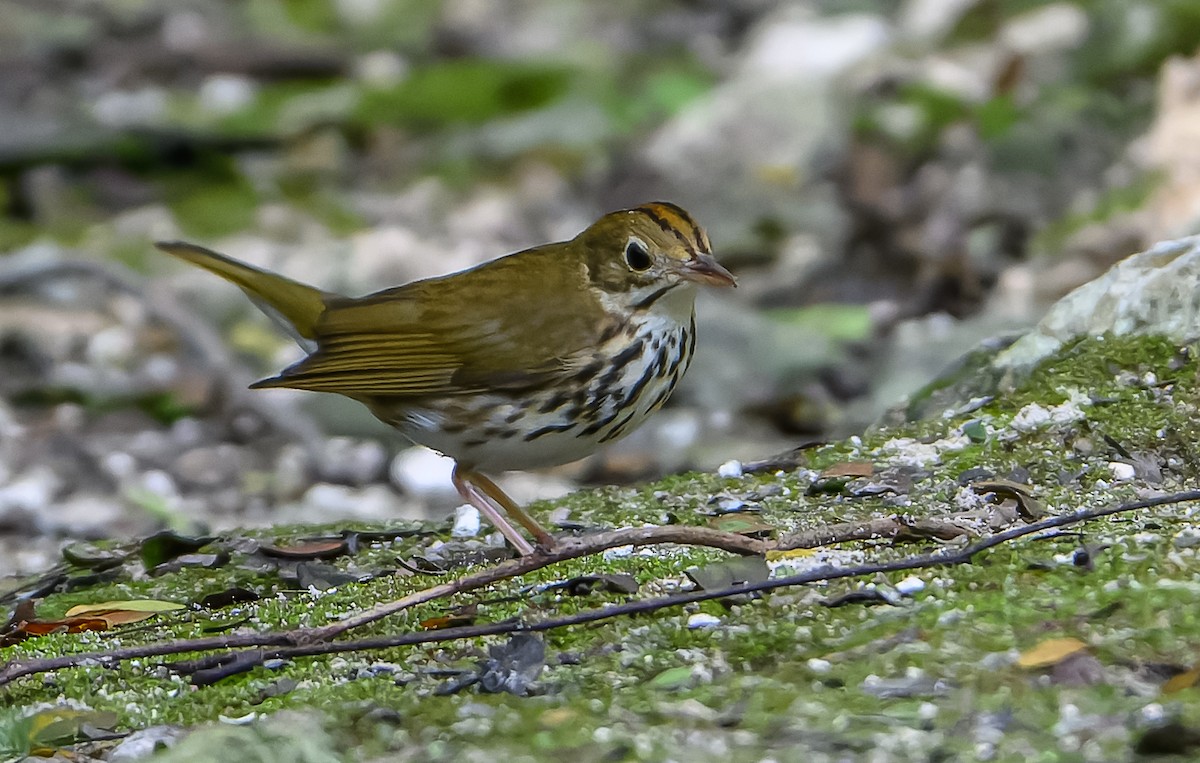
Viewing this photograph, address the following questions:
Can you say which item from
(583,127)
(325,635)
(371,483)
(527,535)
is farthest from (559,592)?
(583,127)

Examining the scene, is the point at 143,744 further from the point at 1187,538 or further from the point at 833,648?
the point at 1187,538

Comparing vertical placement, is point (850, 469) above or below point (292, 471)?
below

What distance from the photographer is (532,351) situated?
12.9 ft

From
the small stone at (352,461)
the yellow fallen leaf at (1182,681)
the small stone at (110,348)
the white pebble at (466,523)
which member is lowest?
the yellow fallen leaf at (1182,681)

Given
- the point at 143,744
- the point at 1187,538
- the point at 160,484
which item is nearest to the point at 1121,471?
the point at 1187,538

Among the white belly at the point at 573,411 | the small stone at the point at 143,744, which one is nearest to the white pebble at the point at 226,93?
the white belly at the point at 573,411

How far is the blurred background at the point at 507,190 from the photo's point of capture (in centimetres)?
712

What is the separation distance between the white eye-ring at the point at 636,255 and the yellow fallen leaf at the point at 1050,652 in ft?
5.03

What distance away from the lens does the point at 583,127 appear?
10945 mm

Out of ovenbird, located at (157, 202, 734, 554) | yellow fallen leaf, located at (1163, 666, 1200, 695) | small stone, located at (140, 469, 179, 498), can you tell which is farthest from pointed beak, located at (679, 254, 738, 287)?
small stone, located at (140, 469, 179, 498)

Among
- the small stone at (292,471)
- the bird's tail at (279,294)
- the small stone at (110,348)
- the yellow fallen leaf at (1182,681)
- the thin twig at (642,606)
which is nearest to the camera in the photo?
the yellow fallen leaf at (1182,681)

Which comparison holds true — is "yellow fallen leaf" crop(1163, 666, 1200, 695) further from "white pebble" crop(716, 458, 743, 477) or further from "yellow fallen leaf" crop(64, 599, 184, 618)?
"yellow fallen leaf" crop(64, 599, 184, 618)

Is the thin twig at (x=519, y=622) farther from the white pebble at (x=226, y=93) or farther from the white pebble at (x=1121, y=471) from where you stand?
the white pebble at (x=226, y=93)

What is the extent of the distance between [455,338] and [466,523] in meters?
0.52
